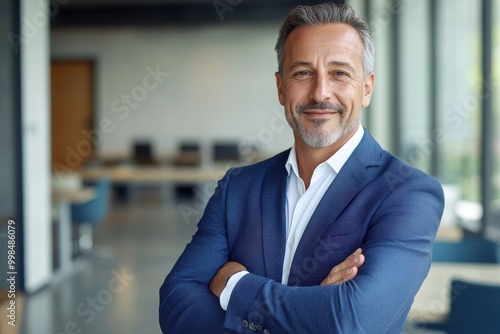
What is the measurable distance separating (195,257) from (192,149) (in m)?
10.6

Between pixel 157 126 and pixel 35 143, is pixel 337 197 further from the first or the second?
pixel 157 126

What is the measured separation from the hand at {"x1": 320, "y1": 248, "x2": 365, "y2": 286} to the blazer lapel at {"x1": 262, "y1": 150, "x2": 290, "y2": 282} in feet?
0.49

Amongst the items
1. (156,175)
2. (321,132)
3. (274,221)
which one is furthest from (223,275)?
(156,175)

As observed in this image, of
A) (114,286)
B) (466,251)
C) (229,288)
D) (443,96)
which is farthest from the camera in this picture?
(443,96)

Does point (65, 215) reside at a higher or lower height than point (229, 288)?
lower

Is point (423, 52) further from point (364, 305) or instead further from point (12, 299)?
point (364, 305)

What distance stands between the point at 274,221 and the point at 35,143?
4.71 m

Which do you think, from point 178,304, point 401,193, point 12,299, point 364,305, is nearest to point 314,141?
point 401,193

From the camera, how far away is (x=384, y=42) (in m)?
7.84

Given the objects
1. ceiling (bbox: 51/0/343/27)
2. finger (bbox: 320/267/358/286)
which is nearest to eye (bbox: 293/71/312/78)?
finger (bbox: 320/267/358/286)

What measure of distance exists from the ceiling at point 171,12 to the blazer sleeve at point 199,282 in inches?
443

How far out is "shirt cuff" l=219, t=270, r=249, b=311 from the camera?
139 cm

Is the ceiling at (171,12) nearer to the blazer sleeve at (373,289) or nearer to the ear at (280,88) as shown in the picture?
the ear at (280,88)

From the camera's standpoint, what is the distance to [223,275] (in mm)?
1473
